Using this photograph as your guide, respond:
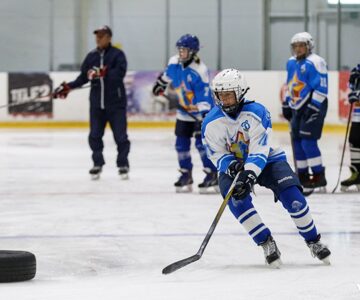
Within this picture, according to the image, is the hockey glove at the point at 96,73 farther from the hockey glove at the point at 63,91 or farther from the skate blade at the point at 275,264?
the skate blade at the point at 275,264

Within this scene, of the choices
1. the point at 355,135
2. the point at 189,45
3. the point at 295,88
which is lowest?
the point at 355,135

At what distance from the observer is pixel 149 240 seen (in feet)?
20.4

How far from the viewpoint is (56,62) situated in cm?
1942

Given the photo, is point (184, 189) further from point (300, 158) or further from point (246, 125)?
point (246, 125)

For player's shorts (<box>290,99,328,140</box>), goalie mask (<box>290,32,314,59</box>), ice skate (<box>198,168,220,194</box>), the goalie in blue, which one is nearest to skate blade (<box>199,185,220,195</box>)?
ice skate (<box>198,168,220,194</box>)

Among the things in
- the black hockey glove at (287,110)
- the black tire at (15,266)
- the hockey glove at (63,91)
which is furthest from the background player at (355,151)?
the black tire at (15,266)

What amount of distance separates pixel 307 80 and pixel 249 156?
3.51m

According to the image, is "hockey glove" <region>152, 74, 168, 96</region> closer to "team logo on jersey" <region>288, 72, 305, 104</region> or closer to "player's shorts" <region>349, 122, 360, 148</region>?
"team logo on jersey" <region>288, 72, 305, 104</region>

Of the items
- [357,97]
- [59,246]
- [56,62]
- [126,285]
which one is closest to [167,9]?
[56,62]

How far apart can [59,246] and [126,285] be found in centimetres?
132

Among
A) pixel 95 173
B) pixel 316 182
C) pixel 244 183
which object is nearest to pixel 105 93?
pixel 95 173

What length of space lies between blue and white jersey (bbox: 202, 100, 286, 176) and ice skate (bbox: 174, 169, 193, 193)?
3.56 m

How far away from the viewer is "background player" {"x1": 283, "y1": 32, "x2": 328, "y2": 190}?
8.53 m

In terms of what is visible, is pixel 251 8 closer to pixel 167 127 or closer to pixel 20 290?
pixel 167 127
